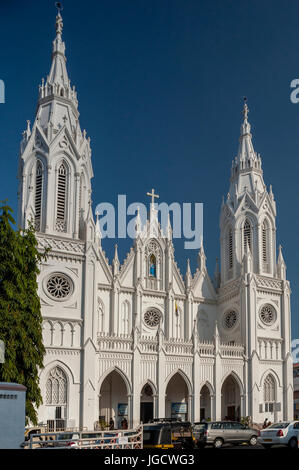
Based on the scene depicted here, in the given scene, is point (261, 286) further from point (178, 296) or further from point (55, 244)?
point (55, 244)

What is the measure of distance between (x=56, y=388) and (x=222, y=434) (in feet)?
46.1

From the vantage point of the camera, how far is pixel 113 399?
4378 centimetres

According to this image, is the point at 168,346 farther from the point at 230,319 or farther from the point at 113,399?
the point at 230,319

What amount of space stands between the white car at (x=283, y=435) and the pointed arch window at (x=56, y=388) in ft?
54.4

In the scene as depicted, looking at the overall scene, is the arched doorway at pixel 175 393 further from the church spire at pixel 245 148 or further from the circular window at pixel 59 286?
the church spire at pixel 245 148

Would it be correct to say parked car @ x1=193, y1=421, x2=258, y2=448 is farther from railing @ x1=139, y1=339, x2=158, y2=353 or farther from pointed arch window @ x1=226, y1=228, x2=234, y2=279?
pointed arch window @ x1=226, y1=228, x2=234, y2=279

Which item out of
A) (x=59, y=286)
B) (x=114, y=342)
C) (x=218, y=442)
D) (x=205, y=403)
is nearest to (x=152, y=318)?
(x=114, y=342)

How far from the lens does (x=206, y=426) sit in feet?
92.5

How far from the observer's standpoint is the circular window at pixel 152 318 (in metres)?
47.3

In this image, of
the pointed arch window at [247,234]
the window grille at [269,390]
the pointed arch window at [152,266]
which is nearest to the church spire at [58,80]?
the pointed arch window at [152,266]

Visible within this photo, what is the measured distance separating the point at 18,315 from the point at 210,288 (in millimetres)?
27663
